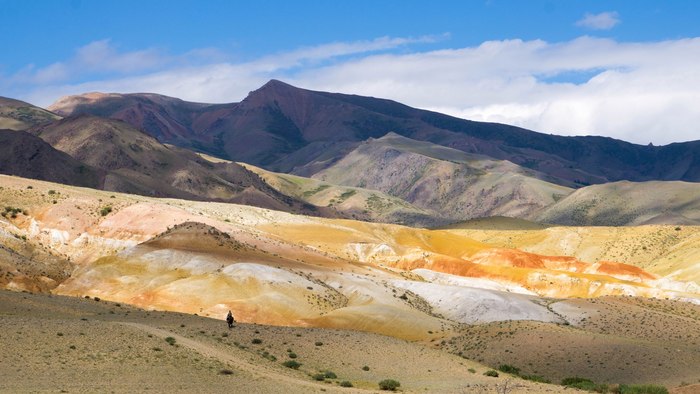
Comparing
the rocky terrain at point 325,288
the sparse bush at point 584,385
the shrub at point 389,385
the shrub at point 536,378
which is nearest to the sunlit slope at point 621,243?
the rocky terrain at point 325,288

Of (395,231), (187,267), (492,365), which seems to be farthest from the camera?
(395,231)

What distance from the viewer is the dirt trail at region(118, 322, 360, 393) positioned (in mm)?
43894

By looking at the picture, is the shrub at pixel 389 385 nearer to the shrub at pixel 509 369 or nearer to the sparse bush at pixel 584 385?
the sparse bush at pixel 584 385

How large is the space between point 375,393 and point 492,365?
75.7ft

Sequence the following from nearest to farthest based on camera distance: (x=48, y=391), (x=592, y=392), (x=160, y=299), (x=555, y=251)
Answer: (x=48, y=391) < (x=592, y=392) < (x=160, y=299) < (x=555, y=251)

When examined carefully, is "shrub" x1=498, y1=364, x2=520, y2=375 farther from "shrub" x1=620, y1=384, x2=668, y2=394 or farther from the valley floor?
"shrub" x1=620, y1=384, x2=668, y2=394

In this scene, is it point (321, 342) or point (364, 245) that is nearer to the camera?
point (321, 342)

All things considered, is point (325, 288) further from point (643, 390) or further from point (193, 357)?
point (193, 357)

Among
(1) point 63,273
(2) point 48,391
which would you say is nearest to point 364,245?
(1) point 63,273

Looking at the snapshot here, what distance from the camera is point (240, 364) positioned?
153 feet

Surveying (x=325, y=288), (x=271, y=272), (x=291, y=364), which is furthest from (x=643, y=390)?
(x=271, y=272)

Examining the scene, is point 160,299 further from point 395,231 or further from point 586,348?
point 395,231

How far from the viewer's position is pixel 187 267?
90.9m

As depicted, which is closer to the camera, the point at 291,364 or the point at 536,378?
the point at 291,364
